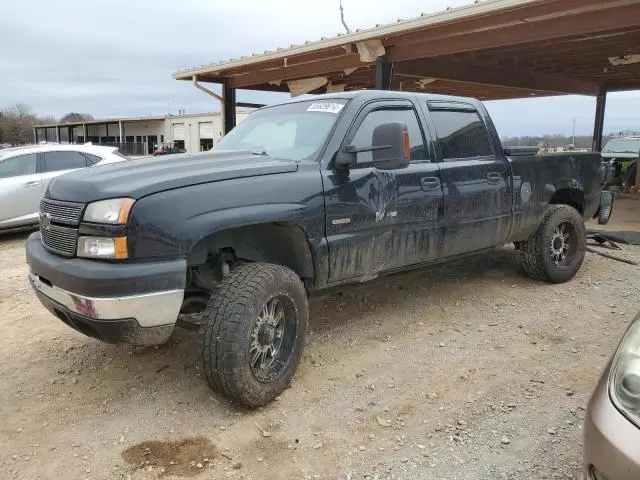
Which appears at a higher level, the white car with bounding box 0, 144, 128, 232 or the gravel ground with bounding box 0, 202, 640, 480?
the white car with bounding box 0, 144, 128, 232

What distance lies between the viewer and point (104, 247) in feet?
9.49

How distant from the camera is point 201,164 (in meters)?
3.42

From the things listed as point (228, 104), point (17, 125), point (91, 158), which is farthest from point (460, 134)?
point (17, 125)

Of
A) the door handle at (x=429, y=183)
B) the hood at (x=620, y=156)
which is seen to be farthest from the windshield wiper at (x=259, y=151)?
the hood at (x=620, y=156)

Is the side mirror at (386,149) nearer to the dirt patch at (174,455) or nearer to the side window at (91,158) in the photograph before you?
the dirt patch at (174,455)

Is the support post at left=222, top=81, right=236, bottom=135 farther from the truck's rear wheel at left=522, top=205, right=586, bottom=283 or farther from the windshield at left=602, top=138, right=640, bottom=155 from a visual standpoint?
the windshield at left=602, top=138, right=640, bottom=155

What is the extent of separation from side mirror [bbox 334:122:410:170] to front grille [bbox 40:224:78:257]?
168cm

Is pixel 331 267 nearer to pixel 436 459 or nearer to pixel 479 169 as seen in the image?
pixel 436 459

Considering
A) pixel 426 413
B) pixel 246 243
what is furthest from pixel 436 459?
pixel 246 243

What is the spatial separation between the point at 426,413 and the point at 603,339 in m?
1.92

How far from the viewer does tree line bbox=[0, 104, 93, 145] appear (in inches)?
2576

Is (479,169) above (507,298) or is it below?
above

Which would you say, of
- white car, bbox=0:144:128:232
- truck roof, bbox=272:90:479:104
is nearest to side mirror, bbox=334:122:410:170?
truck roof, bbox=272:90:479:104

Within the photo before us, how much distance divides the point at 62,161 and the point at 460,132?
24.4 feet
